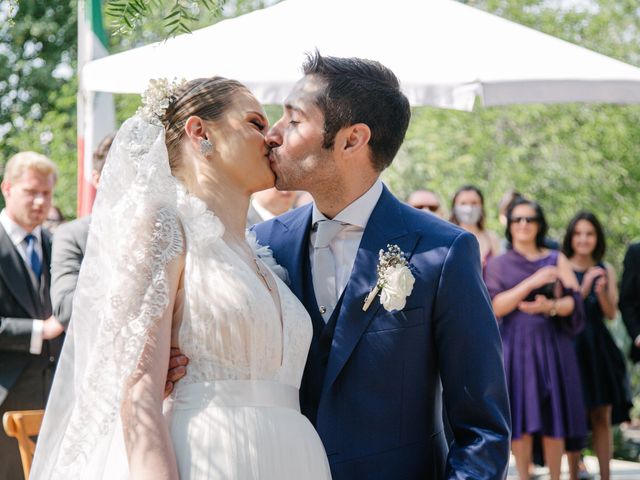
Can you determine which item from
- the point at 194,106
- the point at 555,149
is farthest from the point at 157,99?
the point at 555,149

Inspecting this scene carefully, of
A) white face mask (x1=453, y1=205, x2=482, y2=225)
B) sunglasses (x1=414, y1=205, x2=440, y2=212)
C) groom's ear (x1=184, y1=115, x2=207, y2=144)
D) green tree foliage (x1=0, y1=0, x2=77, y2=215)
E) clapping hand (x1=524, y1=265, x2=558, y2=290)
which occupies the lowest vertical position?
clapping hand (x1=524, y1=265, x2=558, y2=290)

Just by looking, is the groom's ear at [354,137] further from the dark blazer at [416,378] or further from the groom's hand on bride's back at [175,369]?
the groom's hand on bride's back at [175,369]

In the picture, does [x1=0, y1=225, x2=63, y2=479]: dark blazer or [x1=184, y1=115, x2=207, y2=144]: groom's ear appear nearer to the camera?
[x1=184, y1=115, x2=207, y2=144]: groom's ear

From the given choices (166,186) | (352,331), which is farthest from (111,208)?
(352,331)

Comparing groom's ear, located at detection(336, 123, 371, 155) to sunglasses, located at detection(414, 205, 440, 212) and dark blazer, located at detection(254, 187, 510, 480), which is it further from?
sunglasses, located at detection(414, 205, 440, 212)

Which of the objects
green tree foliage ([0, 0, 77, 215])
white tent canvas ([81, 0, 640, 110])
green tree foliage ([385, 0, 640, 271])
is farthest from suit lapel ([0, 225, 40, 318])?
green tree foliage ([0, 0, 77, 215])

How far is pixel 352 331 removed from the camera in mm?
3305

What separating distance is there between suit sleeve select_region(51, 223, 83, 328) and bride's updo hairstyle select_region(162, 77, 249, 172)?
2.41 m

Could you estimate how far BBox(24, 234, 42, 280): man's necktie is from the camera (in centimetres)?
627

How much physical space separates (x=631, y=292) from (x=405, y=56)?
13.4 feet

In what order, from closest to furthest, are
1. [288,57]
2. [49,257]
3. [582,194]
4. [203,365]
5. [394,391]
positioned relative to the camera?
[203,365] < [394,391] < [288,57] < [49,257] < [582,194]

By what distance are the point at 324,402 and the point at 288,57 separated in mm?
2887

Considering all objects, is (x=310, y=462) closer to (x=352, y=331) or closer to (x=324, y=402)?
(x=324, y=402)

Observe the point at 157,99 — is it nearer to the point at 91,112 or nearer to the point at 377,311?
the point at 377,311
